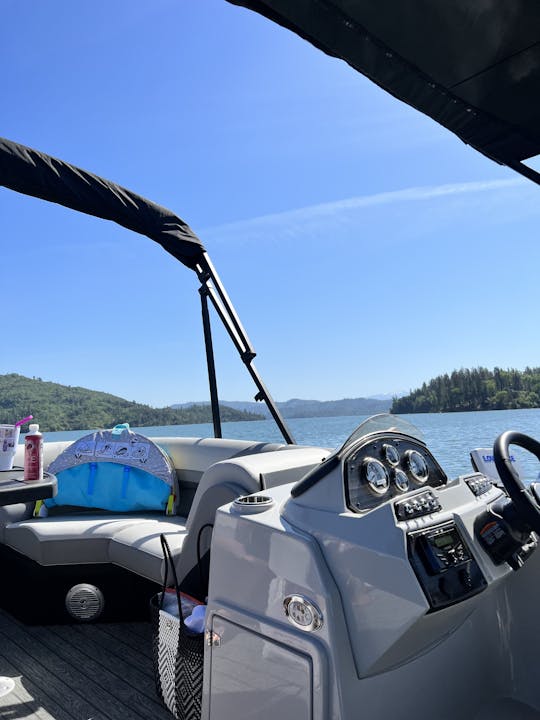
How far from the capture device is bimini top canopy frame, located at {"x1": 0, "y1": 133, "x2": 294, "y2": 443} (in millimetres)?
2607

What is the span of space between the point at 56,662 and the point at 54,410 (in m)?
15.4

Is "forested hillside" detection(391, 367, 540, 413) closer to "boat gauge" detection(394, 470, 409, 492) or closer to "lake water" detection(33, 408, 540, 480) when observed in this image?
"lake water" detection(33, 408, 540, 480)

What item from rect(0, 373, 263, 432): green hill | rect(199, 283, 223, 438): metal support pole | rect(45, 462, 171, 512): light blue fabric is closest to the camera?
rect(45, 462, 171, 512): light blue fabric

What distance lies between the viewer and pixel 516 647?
134 centimetres

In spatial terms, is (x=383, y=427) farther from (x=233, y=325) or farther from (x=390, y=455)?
(x=233, y=325)

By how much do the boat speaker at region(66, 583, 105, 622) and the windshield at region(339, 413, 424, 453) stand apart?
168 cm

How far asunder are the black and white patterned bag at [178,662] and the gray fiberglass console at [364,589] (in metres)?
0.23

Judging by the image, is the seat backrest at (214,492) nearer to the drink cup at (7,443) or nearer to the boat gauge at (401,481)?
the boat gauge at (401,481)

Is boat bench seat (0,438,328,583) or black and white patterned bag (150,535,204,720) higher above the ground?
boat bench seat (0,438,328,583)

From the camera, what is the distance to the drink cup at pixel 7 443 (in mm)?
1867

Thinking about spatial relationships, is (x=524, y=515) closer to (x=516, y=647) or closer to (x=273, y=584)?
(x=273, y=584)

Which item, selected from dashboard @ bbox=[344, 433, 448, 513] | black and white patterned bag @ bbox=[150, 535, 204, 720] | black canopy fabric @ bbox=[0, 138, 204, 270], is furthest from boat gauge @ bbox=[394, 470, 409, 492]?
black canopy fabric @ bbox=[0, 138, 204, 270]

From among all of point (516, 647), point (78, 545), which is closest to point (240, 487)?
point (516, 647)

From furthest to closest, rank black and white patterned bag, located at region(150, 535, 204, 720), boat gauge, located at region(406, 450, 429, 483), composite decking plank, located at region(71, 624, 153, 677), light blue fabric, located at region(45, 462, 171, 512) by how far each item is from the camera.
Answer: light blue fabric, located at region(45, 462, 171, 512) < composite decking plank, located at region(71, 624, 153, 677) < black and white patterned bag, located at region(150, 535, 204, 720) < boat gauge, located at region(406, 450, 429, 483)
